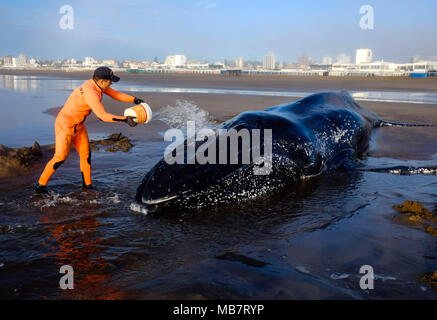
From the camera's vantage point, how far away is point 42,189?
18.2ft

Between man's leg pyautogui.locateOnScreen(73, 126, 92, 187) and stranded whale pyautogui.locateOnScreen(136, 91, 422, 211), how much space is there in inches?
55.7

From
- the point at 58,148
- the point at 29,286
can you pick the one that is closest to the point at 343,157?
the point at 58,148

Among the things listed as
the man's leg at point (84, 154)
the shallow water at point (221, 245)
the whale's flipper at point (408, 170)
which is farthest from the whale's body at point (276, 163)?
the man's leg at point (84, 154)

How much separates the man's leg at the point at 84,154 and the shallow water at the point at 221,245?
26 cm

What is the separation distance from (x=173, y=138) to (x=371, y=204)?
611 cm

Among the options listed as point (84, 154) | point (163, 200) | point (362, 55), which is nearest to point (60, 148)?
point (84, 154)

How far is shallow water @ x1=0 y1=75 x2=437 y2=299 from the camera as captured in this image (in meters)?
3.05

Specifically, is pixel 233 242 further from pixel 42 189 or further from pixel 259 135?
pixel 42 189

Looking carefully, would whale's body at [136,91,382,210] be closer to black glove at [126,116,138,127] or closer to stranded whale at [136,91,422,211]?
stranded whale at [136,91,422,211]

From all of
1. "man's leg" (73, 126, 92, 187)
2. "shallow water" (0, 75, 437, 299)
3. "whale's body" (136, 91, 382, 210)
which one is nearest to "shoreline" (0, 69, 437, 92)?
"whale's body" (136, 91, 382, 210)

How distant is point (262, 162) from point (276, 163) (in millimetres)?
323

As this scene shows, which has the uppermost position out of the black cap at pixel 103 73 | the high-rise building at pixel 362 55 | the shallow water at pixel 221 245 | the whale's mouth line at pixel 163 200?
the high-rise building at pixel 362 55

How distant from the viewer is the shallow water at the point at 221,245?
10.0 feet

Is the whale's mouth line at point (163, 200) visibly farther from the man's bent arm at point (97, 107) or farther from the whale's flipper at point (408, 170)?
the whale's flipper at point (408, 170)
